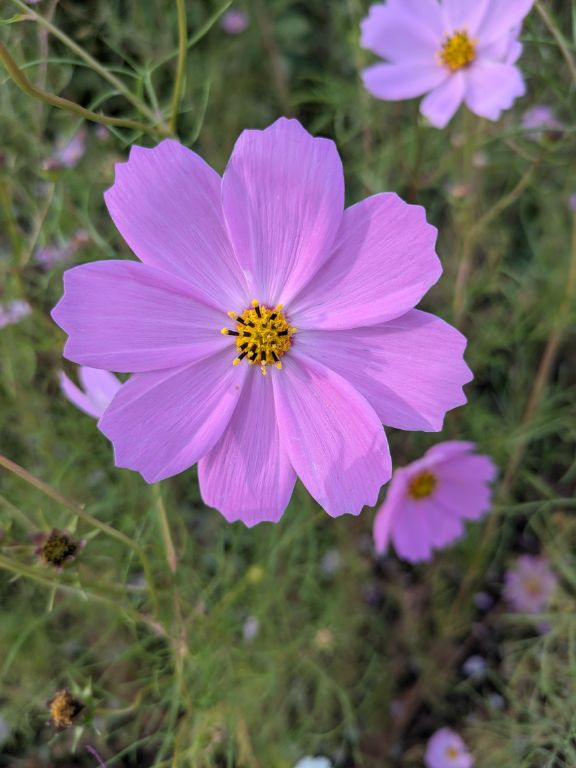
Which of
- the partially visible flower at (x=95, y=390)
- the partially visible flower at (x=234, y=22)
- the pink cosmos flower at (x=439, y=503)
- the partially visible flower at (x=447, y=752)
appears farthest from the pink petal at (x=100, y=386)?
the partially visible flower at (x=234, y=22)

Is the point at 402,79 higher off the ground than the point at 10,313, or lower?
higher

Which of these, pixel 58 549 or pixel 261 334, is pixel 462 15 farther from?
pixel 58 549

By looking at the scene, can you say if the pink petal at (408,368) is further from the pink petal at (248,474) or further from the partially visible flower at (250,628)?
the partially visible flower at (250,628)

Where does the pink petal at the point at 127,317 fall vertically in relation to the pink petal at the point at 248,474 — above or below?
above

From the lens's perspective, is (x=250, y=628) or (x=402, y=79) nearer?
(x=402, y=79)

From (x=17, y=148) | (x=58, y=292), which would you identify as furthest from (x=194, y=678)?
(x=17, y=148)

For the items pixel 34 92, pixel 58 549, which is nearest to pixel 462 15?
pixel 34 92

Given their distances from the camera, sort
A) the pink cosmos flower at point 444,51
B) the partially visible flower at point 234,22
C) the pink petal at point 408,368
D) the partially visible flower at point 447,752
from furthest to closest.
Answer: the partially visible flower at point 234,22, the partially visible flower at point 447,752, the pink cosmos flower at point 444,51, the pink petal at point 408,368
